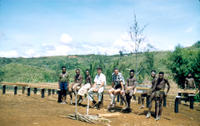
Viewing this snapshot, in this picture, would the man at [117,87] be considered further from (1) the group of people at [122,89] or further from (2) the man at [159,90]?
(2) the man at [159,90]

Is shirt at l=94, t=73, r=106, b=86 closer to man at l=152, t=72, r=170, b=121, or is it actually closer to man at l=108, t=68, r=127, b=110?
man at l=108, t=68, r=127, b=110

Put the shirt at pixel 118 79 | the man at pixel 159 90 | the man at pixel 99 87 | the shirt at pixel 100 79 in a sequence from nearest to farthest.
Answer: the man at pixel 159 90 < the shirt at pixel 118 79 < the man at pixel 99 87 < the shirt at pixel 100 79

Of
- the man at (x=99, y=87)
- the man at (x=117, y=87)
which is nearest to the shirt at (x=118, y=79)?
the man at (x=117, y=87)

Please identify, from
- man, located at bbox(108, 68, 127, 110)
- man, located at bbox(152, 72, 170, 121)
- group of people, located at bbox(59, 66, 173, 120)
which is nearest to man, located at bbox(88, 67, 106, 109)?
group of people, located at bbox(59, 66, 173, 120)

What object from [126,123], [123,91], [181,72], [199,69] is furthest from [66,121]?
→ [181,72]

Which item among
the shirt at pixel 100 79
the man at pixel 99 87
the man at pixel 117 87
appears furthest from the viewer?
the shirt at pixel 100 79

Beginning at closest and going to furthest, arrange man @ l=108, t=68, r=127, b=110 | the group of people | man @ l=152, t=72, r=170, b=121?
man @ l=152, t=72, r=170, b=121 → the group of people → man @ l=108, t=68, r=127, b=110

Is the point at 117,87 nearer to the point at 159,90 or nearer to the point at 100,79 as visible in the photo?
the point at 100,79

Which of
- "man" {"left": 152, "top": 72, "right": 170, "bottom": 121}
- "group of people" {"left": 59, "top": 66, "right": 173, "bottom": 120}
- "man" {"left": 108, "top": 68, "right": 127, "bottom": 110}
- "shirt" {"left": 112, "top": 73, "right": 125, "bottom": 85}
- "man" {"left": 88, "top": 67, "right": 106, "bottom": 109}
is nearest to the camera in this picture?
"man" {"left": 152, "top": 72, "right": 170, "bottom": 121}

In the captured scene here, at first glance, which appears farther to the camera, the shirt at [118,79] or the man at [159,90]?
the shirt at [118,79]

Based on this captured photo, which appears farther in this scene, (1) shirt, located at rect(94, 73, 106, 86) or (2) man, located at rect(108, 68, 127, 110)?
(1) shirt, located at rect(94, 73, 106, 86)

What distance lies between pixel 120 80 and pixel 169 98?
32.7 feet

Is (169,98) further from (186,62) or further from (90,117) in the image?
(90,117)

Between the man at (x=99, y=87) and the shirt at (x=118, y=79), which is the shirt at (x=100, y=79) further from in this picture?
the shirt at (x=118, y=79)
